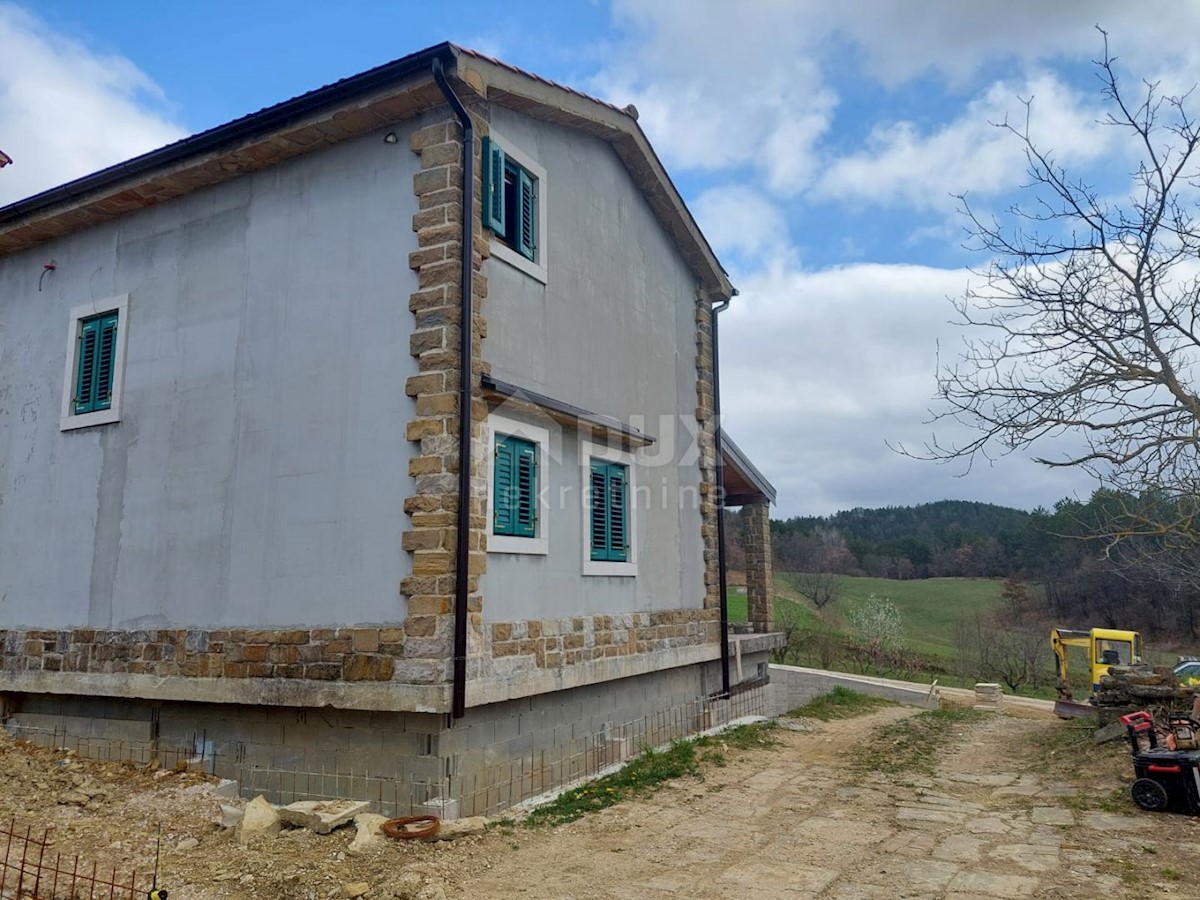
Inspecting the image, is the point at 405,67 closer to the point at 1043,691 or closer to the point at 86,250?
the point at 86,250

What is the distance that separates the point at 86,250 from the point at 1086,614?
50976 mm

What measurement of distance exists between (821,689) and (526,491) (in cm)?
1391

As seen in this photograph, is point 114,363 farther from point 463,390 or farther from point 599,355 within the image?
point 599,355

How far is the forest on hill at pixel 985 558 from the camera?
4325 centimetres

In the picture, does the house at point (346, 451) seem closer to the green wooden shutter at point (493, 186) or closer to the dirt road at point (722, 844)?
the green wooden shutter at point (493, 186)

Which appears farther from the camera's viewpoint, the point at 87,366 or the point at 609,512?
the point at 609,512

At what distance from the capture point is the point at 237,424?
27.1 ft

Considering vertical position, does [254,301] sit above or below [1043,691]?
above

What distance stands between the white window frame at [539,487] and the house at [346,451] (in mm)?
42

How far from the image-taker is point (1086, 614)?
155 feet

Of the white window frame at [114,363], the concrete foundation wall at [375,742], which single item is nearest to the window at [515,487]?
the concrete foundation wall at [375,742]

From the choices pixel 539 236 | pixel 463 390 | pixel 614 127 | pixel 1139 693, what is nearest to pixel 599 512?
pixel 463 390

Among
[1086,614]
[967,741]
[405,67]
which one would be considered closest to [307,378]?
[405,67]

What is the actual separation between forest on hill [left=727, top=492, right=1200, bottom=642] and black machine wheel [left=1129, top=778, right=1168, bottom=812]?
22.3 meters
